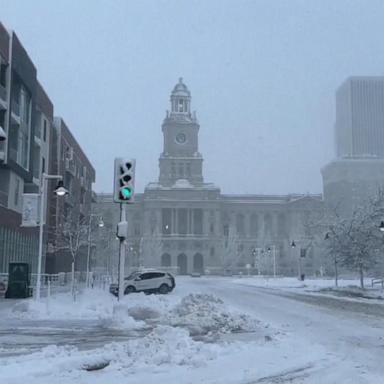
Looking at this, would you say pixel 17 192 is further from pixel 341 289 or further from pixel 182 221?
pixel 182 221

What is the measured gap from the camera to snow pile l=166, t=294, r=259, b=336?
17.8 metres

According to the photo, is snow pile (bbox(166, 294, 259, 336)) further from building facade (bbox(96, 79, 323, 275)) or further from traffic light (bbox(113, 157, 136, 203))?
building facade (bbox(96, 79, 323, 275))

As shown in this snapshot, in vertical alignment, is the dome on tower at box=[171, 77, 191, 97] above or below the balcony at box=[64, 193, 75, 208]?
above

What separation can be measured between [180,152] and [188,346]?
147313 mm

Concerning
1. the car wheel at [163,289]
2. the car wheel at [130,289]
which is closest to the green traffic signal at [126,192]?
the car wheel at [130,289]

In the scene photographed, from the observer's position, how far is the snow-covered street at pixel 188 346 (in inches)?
405

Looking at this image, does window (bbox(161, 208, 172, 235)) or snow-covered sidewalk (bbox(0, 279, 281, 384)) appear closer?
snow-covered sidewalk (bbox(0, 279, 281, 384))

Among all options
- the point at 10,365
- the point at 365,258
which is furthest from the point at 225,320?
the point at 365,258

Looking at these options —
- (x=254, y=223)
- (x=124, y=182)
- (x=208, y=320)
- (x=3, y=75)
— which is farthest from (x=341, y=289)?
(x=254, y=223)

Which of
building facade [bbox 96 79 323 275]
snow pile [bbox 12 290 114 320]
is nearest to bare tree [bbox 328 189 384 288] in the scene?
snow pile [bbox 12 290 114 320]

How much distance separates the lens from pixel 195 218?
151 metres

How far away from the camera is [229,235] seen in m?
146

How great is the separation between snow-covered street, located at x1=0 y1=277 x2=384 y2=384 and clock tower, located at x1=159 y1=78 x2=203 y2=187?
133m

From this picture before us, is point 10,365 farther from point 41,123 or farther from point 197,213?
point 197,213
